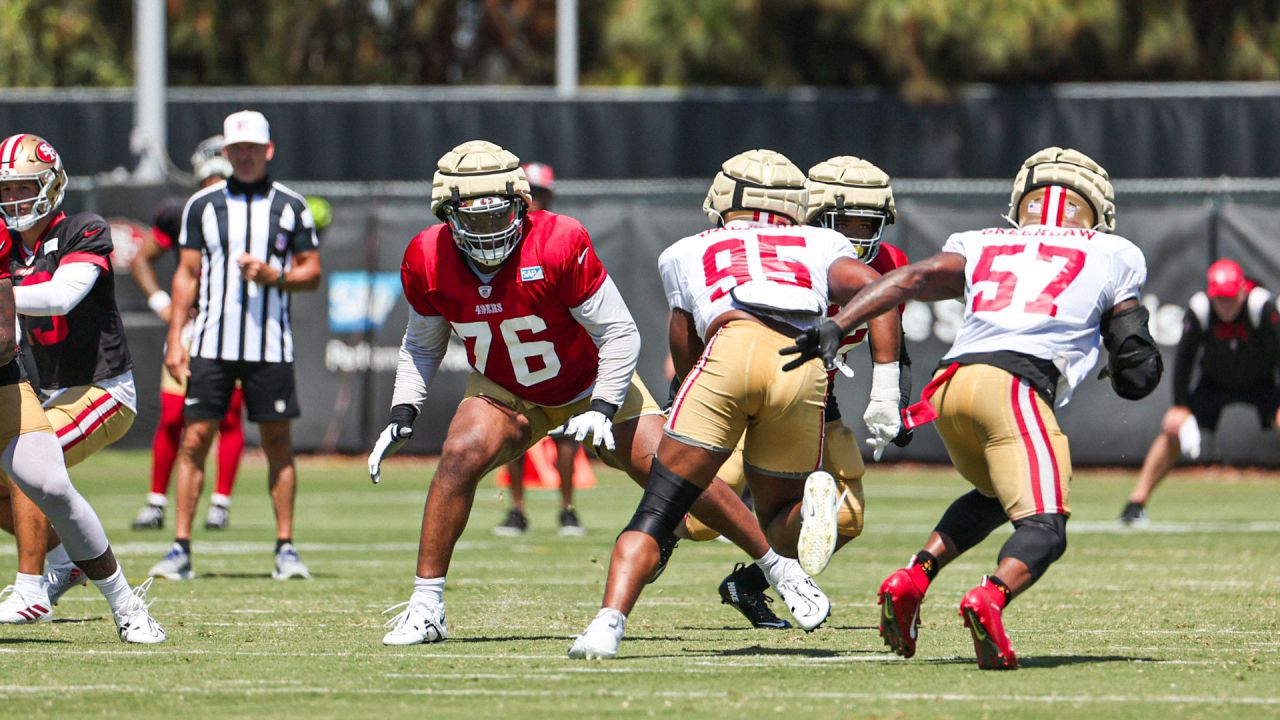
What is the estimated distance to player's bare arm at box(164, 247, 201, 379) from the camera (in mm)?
11414

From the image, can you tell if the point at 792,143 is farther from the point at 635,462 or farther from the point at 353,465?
the point at 635,462

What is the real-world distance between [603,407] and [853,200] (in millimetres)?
1840

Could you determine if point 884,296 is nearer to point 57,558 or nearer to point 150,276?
point 57,558

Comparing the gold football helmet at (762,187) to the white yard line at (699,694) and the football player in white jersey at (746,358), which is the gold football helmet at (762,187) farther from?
the white yard line at (699,694)

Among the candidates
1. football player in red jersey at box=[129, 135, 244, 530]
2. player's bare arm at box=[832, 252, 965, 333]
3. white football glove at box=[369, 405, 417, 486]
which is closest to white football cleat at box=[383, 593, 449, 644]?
white football glove at box=[369, 405, 417, 486]

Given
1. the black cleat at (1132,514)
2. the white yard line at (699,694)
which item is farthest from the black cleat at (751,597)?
the black cleat at (1132,514)

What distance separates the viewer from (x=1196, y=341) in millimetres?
14586

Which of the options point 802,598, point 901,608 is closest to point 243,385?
point 802,598

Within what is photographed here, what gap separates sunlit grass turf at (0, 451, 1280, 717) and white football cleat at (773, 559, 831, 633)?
10 centimetres

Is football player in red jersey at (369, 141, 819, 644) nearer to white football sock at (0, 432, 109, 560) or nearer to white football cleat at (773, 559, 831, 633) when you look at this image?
white football cleat at (773, 559, 831, 633)

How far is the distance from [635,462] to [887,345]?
1.05 meters

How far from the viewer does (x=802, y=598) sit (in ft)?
25.5

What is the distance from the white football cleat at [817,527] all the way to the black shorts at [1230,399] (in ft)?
27.4

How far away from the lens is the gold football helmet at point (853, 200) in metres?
8.64
